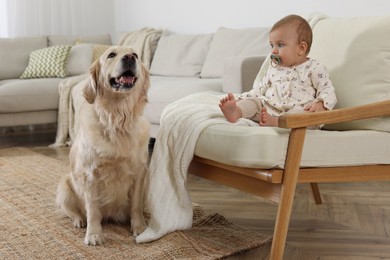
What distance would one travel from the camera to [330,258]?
205cm

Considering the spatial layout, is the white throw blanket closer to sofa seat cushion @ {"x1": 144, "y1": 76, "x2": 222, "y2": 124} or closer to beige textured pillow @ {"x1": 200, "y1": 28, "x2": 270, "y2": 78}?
sofa seat cushion @ {"x1": 144, "y1": 76, "x2": 222, "y2": 124}

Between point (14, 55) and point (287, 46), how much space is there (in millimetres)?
3635

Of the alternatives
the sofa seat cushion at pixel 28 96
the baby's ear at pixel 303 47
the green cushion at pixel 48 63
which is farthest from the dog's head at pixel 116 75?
the green cushion at pixel 48 63

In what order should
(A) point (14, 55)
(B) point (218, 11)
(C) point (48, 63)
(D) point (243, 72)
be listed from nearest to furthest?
(D) point (243, 72) → (B) point (218, 11) → (C) point (48, 63) → (A) point (14, 55)

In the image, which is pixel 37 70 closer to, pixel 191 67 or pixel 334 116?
pixel 191 67

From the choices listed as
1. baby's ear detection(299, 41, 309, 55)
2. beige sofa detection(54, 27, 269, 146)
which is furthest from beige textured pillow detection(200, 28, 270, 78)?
baby's ear detection(299, 41, 309, 55)

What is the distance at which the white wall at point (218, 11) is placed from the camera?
360 cm

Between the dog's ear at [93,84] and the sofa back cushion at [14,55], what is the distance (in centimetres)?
318

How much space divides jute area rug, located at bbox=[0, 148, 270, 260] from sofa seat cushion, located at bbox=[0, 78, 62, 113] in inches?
63.6

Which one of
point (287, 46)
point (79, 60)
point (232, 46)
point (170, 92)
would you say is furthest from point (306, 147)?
point (79, 60)

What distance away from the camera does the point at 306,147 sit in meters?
1.85

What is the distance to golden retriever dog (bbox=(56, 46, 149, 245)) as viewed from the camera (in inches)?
84.0

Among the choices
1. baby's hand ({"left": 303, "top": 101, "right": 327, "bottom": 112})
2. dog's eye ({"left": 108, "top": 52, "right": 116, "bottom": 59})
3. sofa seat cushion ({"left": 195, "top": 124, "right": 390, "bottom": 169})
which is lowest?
sofa seat cushion ({"left": 195, "top": 124, "right": 390, "bottom": 169})

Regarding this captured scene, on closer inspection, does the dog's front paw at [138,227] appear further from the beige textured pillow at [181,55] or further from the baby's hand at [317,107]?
the beige textured pillow at [181,55]
